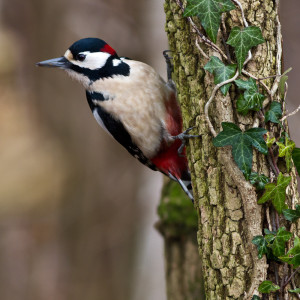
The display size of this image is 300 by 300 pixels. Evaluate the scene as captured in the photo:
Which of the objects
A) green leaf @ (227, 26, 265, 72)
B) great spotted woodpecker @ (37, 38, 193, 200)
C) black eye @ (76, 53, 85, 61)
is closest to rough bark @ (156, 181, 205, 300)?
great spotted woodpecker @ (37, 38, 193, 200)

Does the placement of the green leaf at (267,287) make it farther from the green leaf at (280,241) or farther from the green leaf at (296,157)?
the green leaf at (296,157)

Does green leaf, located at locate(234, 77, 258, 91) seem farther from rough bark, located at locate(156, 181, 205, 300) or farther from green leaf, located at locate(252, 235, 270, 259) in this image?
rough bark, located at locate(156, 181, 205, 300)

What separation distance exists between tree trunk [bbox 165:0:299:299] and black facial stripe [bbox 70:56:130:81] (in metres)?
0.60

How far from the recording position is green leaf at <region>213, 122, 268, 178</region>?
1573 millimetres

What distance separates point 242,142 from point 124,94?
867 millimetres

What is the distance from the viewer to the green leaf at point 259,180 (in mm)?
1586

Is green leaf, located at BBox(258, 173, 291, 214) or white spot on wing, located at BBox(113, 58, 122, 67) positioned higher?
white spot on wing, located at BBox(113, 58, 122, 67)

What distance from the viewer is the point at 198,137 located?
1743 millimetres

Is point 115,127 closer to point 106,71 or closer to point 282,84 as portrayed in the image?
point 106,71

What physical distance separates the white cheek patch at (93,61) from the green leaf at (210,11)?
83cm

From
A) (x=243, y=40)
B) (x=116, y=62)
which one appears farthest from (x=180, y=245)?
(x=243, y=40)

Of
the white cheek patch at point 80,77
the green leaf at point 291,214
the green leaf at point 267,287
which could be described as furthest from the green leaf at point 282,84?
the white cheek patch at point 80,77

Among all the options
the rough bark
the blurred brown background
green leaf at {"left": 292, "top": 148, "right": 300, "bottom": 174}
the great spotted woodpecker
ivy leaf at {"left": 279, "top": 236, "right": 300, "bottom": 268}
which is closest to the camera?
ivy leaf at {"left": 279, "top": 236, "right": 300, "bottom": 268}

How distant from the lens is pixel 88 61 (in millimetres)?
2332
